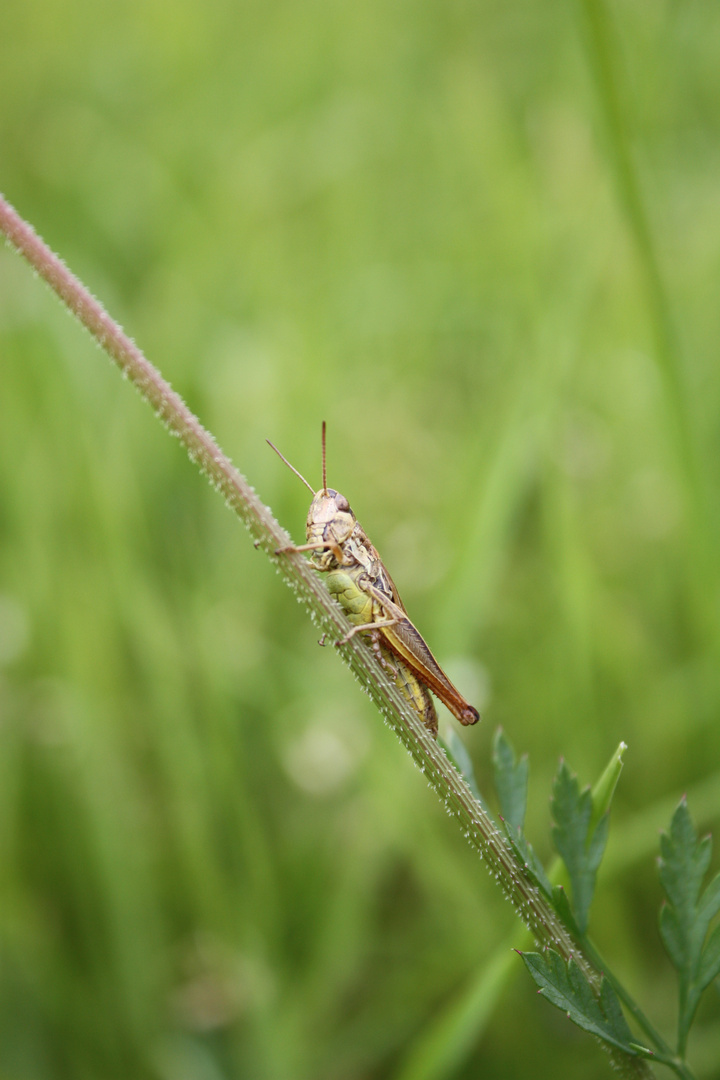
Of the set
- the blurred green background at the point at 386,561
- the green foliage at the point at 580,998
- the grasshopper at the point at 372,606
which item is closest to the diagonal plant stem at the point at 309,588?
the green foliage at the point at 580,998

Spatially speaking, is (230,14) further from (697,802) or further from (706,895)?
(706,895)

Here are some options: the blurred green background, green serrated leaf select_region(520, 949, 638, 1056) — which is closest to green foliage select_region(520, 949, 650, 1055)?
green serrated leaf select_region(520, 949, 638, 1056)

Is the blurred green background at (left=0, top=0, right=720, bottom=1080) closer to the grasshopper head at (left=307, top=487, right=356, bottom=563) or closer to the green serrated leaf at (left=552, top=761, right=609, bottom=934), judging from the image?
the green serrated leaf at (left=552, top=761, right=609, bottom=934)

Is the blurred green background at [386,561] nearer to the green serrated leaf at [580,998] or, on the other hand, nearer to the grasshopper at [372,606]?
the green serrated leaf at [580,998]

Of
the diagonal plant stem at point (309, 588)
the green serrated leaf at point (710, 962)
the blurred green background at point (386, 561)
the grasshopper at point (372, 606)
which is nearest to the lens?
the diagonal plant stem at point (309, 588)

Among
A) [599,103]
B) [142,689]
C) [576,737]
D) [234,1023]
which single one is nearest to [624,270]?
[599,103]

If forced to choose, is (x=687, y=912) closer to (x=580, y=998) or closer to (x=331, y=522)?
(x=580, y=998)
